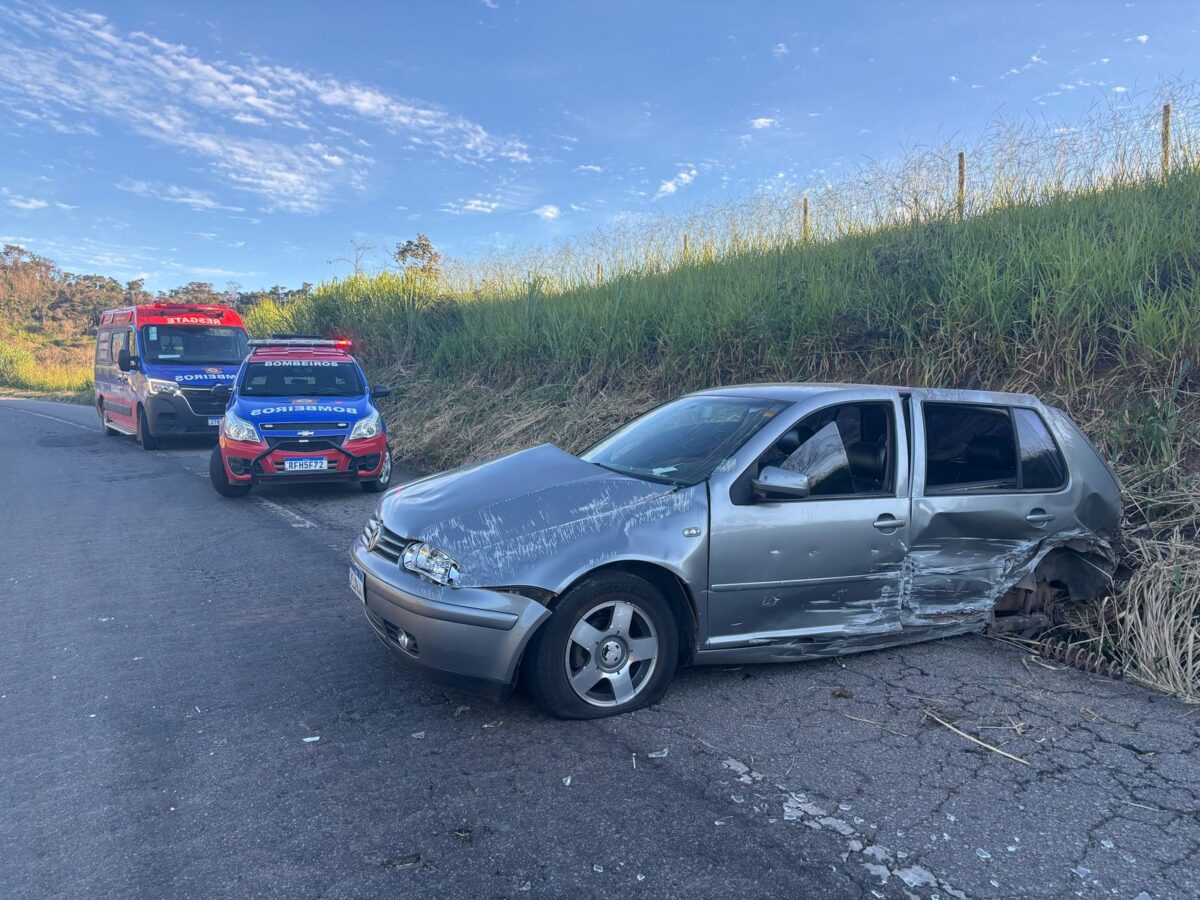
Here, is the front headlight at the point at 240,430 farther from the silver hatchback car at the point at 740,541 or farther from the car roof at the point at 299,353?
the silver hatchback car at the point at 740,541

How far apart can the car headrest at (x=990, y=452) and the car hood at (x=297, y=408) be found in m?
6.52

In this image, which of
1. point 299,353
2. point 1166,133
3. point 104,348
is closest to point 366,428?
point 299,353

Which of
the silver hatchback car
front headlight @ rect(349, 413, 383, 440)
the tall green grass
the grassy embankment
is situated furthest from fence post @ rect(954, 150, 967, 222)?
the tall green grass

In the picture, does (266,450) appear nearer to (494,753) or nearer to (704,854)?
(494,753)

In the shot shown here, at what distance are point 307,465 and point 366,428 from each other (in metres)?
0.75

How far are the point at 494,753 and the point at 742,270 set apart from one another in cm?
827

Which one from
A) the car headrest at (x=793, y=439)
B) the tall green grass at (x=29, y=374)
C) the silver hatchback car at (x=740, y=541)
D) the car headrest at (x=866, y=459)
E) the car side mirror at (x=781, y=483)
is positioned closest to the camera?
the silver hatchback car at (x=740, y=541)

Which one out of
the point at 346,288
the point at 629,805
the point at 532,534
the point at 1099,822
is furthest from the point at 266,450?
the point at 346,288

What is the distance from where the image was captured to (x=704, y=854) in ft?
8.56

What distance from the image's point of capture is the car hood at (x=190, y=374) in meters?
12.8

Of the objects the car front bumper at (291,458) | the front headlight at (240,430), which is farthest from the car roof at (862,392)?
the front headlight at (240,430)

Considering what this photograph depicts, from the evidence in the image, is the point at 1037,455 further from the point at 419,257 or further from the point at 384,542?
the point at 419,257

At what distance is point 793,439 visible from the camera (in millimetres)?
3943

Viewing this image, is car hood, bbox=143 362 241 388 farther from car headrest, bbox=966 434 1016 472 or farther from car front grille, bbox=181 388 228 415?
car headrest, bbox=966 434 1016 472
